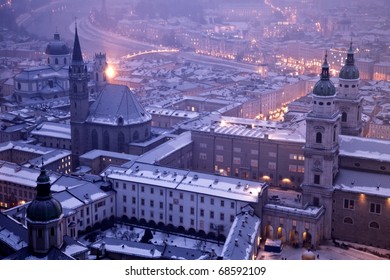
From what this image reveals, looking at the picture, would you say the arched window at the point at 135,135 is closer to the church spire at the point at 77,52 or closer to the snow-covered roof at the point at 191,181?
the church spire at the point at 77,52

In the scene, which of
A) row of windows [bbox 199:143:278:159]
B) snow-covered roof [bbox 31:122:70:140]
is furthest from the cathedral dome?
snow-covered roof [bbox 31:122:70:140]

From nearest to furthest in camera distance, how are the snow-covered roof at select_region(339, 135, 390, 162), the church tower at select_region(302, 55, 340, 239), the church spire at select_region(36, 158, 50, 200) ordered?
the church spire at select_region(36, 158, 50, 200), the church tower at select_region(302, 55, 340, 239), the snow-covered roof at select_region(339, 135, 390, 162)

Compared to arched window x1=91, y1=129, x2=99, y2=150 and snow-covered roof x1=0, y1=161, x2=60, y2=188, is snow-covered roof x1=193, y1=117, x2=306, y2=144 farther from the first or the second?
snow-covered roof x1=0, y1=161, x2=60, y2=188

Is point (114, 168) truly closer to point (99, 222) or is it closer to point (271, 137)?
point (99, 222)

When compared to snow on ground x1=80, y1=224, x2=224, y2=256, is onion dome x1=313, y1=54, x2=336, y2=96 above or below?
above
